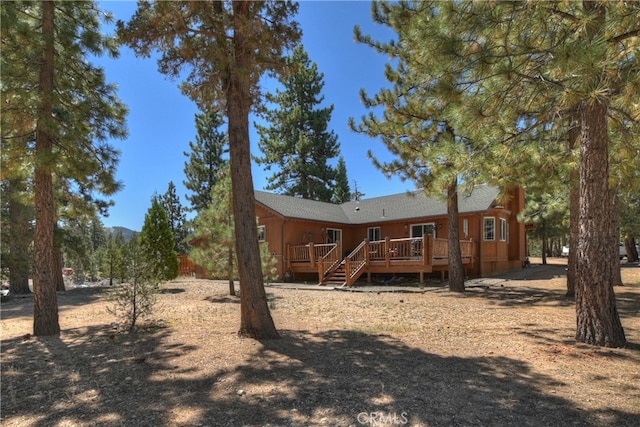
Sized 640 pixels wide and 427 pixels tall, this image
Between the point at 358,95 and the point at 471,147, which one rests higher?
the point at 358,95

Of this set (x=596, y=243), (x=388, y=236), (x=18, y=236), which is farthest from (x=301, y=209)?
(x=596, y=243)

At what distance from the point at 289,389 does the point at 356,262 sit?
1219 cm

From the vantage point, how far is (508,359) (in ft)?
16.0

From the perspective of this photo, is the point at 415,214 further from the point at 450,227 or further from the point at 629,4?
the point at 629,4

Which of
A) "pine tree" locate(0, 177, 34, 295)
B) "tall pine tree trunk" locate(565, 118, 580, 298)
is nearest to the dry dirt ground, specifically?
"tall pine tree trunk" locate(565, 118, 580, 298)

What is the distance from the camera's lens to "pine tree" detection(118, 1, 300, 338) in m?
5.74

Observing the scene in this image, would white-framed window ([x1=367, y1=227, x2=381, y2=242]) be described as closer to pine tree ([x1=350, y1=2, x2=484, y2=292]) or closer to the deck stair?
the deck stair

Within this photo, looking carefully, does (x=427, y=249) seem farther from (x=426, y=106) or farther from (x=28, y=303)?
(x=28, y=303)

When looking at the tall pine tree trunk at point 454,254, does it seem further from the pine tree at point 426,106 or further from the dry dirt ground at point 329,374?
the dry dirt ground at point 329,374

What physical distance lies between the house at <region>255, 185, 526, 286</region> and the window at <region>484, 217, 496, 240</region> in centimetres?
5

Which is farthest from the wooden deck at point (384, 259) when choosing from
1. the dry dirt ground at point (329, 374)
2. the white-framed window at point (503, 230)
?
the dry dirt ground at point (329, 374)

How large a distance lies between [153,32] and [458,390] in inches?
242

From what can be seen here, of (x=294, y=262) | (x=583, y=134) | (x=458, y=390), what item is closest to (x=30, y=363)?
(x=458, y=390)

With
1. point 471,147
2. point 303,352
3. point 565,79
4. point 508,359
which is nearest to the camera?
point 565,79
